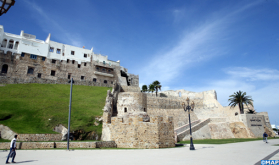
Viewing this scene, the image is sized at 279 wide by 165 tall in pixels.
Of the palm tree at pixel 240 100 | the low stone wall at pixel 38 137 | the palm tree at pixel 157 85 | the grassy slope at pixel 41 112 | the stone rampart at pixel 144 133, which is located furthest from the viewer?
the palm tree at pixel 157 85

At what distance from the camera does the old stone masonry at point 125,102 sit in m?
14.6

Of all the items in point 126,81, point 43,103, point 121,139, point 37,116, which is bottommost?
point 121,139

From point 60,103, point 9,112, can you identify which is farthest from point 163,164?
point 60,103

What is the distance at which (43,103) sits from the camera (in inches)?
961

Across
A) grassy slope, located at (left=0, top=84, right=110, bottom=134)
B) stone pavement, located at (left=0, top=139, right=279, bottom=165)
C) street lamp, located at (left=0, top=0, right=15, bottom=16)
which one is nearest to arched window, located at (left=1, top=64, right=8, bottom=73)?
grassy slope, located at (left=0, top=84, right=110, bottom=134)

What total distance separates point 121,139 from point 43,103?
51.6 ft

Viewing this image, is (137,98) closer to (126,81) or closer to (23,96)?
(23,96)

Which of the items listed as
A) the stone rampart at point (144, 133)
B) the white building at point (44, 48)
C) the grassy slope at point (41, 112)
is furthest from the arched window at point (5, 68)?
the stone rampart at point (144, 133)

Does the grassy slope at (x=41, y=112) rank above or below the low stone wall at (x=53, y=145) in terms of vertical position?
above

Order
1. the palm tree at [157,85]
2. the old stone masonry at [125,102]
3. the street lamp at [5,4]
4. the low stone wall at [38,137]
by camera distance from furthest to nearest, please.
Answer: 1. the palm tree at [157,85]
2. the low stone wall at [38,137]
3. the old stone masonry at [125,102]
4. the street lamp at [5,4]

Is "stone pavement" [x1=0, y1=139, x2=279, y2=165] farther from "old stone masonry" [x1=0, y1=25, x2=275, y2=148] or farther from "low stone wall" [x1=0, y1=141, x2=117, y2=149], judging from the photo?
"old stone masonry" [x1=0, y1=25, x2=275, y2=148]

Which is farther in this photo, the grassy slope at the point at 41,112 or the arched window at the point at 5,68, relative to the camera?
the arched window at the point at 5,68

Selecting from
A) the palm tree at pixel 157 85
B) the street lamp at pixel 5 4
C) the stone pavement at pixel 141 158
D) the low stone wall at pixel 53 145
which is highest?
the palm tree at pixel 157 85

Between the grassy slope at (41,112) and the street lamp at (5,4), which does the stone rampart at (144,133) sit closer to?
the grassy slope at (41,112)
